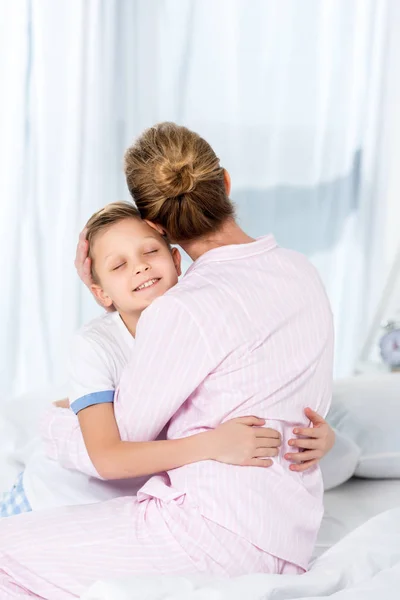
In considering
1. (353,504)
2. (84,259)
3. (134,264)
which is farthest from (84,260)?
(353,504)

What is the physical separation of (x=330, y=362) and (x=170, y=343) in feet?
1.00

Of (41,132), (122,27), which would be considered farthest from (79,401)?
(122,27)

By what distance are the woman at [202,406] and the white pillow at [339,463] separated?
48 cm

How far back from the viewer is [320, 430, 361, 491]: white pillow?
1873 millimetres

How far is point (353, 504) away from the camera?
185 cm

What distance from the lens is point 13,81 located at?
2.94m

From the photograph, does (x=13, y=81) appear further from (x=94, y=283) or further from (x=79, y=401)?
(x=79, y=401)

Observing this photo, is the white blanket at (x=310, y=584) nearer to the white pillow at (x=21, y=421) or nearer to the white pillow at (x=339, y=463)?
the white pillow at (x=339, y=463)

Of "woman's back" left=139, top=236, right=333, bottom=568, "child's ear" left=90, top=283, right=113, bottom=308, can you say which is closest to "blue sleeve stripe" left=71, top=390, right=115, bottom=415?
"woman's back" left=139, top=236, right=333, bottom=568

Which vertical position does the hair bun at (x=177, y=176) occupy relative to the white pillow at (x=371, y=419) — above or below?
above

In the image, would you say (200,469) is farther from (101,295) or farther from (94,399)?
(101,295)

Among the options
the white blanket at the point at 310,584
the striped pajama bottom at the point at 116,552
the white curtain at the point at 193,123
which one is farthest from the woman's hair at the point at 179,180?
the white curtain at the point at 193,123

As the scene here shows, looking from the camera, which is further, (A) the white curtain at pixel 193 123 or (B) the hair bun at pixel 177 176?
(A) the white curtain at pixel 193 123

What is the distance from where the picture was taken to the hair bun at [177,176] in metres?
1.36
